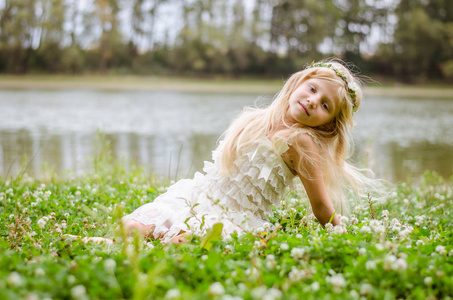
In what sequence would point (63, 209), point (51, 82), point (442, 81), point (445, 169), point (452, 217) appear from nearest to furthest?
point (63, 209) → point (452, 217) → point (445, 169) → point (51, 82) → point (442, 81)

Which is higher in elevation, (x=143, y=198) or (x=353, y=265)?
(x=353, y=265)

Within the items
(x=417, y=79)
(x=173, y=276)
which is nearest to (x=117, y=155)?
(x=173, y=276)

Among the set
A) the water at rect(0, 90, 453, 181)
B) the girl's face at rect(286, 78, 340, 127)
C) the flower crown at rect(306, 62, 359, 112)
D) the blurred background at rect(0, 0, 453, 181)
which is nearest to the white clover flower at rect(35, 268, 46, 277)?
→ the girl's face at rect(286, 78, 340, 127)

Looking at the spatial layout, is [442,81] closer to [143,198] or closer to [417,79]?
[417,79]

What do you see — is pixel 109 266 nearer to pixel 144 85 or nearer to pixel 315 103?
pixel 315 103

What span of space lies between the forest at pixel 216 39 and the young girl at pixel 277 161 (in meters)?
41.3

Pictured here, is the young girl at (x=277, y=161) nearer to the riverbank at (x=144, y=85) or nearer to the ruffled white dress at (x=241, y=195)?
the ruffled white dress at (x=241, y=195)

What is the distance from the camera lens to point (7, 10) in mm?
41125

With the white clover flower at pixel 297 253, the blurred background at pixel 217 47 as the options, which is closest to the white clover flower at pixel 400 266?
the white clover flower at pixel 297 253

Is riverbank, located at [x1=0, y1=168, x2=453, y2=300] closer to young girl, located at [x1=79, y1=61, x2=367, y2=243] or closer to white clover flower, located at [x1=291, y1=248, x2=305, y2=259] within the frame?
white clover flower, located at [x1=291, y1=248, x2=305, y2=259]

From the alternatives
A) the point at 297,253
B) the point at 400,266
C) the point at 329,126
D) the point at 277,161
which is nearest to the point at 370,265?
the point at 400,266

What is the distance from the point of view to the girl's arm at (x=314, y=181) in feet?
10.9

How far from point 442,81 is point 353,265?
5124cm

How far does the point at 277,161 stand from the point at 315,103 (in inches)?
20.1
